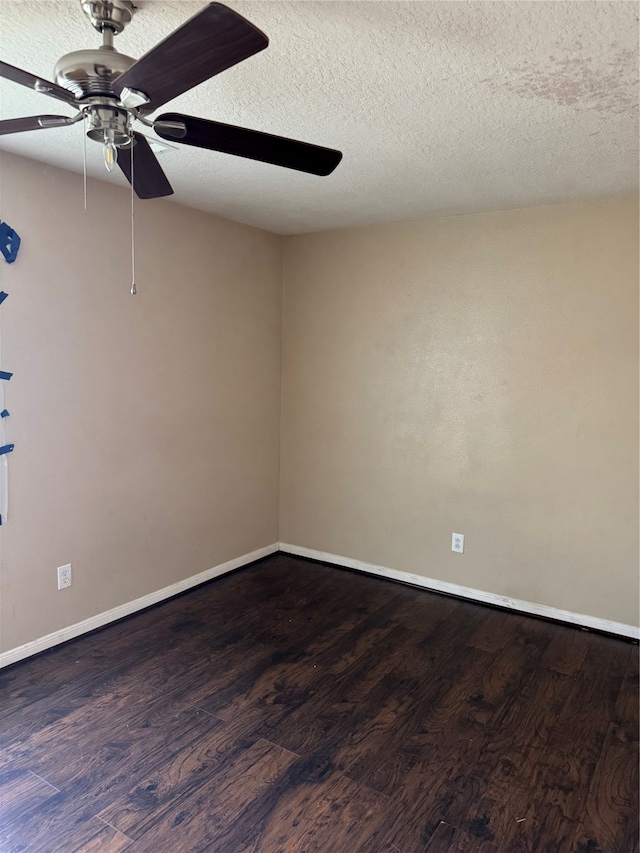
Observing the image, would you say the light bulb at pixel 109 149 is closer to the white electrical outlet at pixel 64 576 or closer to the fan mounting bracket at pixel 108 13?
the fan mounting bracket at pixel 108 13

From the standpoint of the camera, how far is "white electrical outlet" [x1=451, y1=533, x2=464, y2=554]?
11.5 feet

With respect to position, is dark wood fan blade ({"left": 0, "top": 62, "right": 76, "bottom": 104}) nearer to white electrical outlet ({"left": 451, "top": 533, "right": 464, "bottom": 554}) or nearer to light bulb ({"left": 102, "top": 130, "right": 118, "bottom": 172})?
light bulb ({"left": 102, "top": 130, "right": 118, "bottom": 172})

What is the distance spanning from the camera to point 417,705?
2.38m

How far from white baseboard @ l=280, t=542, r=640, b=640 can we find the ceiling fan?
2.70 meters

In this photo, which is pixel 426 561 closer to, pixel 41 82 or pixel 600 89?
pixel 600 89

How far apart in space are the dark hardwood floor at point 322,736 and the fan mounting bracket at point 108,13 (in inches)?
89.0

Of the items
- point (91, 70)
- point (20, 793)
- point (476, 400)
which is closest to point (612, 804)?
point (20, 793)

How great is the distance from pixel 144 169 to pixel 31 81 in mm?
494

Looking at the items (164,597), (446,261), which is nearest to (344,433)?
(446,261)

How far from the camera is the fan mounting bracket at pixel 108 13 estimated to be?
4.52 ft

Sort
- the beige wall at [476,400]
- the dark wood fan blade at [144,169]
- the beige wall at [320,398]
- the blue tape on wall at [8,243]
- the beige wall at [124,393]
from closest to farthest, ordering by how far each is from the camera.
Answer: the dark wood fan blade at [144,169]
the blue tape on wall at [8,243]
the beige wall at [124,393]
the beige wall at [320,398]
the beige wall at [476,400]

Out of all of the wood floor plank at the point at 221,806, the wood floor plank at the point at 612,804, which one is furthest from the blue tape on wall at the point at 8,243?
the wood floor plank at the point at 612,804

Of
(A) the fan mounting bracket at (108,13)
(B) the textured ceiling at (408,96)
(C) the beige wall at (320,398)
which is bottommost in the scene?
(C) the beige wall at (320,398)

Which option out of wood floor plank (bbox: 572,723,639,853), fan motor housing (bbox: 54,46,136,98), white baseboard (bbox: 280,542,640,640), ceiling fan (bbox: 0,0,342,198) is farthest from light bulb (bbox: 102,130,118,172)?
white baseboard (bbox: 280,542,640,640)
